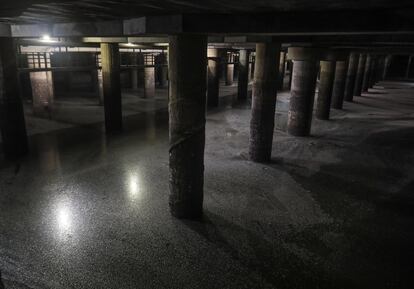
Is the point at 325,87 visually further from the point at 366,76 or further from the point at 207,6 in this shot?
the point at 366,76

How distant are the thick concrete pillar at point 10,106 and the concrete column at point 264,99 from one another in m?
8.16

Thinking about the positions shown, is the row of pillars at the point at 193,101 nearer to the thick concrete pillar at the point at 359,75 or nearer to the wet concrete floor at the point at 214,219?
the wet concrete floor at the point at 214,219

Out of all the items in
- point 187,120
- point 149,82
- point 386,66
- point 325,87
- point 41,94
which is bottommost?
point 41,94

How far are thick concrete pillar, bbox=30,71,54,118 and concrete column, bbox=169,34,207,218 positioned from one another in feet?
42.2

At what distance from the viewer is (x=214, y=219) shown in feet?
23.8

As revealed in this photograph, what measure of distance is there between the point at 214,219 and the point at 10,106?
8.30 m

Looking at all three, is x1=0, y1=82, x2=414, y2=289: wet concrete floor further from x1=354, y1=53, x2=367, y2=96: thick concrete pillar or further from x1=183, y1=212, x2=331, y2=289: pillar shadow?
x1=354, y1=53, x2=367, y2=96: thick concrete pillar

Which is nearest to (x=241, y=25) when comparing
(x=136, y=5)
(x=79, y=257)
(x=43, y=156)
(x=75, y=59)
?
(x=136, y=5)

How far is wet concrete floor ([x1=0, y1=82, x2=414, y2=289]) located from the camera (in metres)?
5.52

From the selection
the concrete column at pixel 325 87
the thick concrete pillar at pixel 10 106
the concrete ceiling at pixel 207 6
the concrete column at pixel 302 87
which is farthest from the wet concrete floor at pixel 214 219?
the concrete column at pixel 325 87

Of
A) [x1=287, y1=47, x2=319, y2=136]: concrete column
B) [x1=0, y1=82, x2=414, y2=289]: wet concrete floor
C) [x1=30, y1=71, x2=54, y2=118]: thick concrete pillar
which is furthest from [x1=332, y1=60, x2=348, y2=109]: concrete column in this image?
[x1=30, y1=71, x2=54, y2=118]: thick concrete pillar

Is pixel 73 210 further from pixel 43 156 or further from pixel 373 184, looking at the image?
pixel 373 184

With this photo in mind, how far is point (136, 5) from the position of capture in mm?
4980

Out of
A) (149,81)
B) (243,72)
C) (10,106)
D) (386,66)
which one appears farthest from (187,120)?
(386,66)
